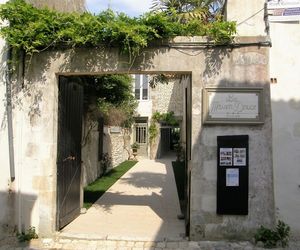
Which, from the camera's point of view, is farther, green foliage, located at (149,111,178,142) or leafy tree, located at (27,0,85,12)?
green foliage, located at (149,111,178,142)

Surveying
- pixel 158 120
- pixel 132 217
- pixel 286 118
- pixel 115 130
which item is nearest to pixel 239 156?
pixel 286 118

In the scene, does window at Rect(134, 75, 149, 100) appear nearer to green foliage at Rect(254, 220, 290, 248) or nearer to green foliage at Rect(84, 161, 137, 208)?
green foliage at Rect(84, 161, 137, 208)

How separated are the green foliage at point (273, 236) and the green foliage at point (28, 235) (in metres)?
3.64

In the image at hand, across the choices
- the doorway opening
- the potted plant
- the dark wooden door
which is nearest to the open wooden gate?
the doorway opening

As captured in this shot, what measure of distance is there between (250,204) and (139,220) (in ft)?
8.05

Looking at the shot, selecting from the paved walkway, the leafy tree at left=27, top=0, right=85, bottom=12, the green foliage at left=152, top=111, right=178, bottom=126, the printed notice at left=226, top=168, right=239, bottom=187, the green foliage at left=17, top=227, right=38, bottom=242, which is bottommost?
the paved walkway

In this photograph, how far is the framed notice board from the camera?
623 cm

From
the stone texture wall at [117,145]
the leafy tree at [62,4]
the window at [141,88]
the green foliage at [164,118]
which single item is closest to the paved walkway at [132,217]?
the leafy tree at [62,4]

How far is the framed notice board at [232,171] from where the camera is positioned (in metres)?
6.23

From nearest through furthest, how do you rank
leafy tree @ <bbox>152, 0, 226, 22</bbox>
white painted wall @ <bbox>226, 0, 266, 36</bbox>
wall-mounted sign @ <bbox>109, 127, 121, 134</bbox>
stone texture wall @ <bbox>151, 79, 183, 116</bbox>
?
1. white painted wall @ <bbox>226, 0, 266, 36</bbox>
2. leafy tree @ <bbox>152, 0, 226, 22</bbox>
3. wall-mounted sign @ <bbox>109, 127, 121, 134</bbox>
4. stone texture wall @ <bbox>151, 79, 183, 116</bbox>

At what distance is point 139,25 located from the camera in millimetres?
6043

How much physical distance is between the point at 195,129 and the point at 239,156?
845 millimetres

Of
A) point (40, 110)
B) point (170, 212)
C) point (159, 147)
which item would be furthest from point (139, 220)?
point (159, 147)

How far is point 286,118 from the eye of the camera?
20.9ft
